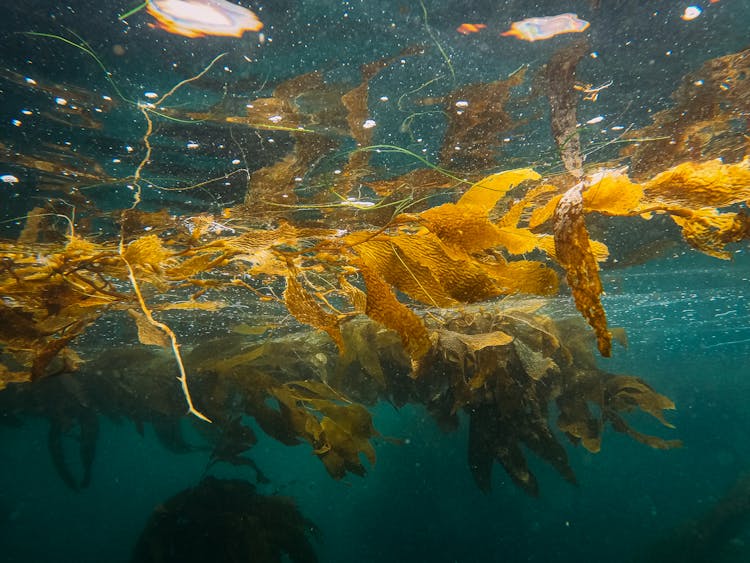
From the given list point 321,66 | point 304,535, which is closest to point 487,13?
point 321,66

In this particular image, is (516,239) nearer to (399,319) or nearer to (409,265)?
(409,265)

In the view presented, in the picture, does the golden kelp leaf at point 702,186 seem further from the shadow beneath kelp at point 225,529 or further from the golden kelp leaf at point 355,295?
the shadow beneath kelp at point 225,529

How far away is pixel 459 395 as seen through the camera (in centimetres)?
611

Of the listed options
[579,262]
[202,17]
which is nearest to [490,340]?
[579,262]

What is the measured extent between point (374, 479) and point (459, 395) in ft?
77.8

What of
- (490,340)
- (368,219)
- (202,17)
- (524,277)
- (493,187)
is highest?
(202,17)

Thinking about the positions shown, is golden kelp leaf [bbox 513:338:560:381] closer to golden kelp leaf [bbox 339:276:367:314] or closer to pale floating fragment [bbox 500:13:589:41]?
golden kelp leaf [bbox 339:276:367:314]

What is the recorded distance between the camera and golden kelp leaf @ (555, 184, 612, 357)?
68.1 inches

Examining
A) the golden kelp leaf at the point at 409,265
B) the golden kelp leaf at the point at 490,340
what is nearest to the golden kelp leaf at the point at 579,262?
the golden kelp leaf at the point at 409,265

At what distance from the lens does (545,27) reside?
3.51 metres

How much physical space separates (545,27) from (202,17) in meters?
2.82

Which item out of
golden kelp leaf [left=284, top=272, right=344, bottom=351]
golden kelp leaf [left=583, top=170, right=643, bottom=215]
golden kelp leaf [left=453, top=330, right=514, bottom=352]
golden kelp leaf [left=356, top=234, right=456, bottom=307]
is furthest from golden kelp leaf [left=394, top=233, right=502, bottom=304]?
golden kelp leaf [left=453, top=330, right=514, bottom=352]

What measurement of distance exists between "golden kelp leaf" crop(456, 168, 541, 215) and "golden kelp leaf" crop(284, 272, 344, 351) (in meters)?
1.00

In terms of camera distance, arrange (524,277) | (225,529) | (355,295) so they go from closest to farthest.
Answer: (524,277), (355,295), (225,529)
